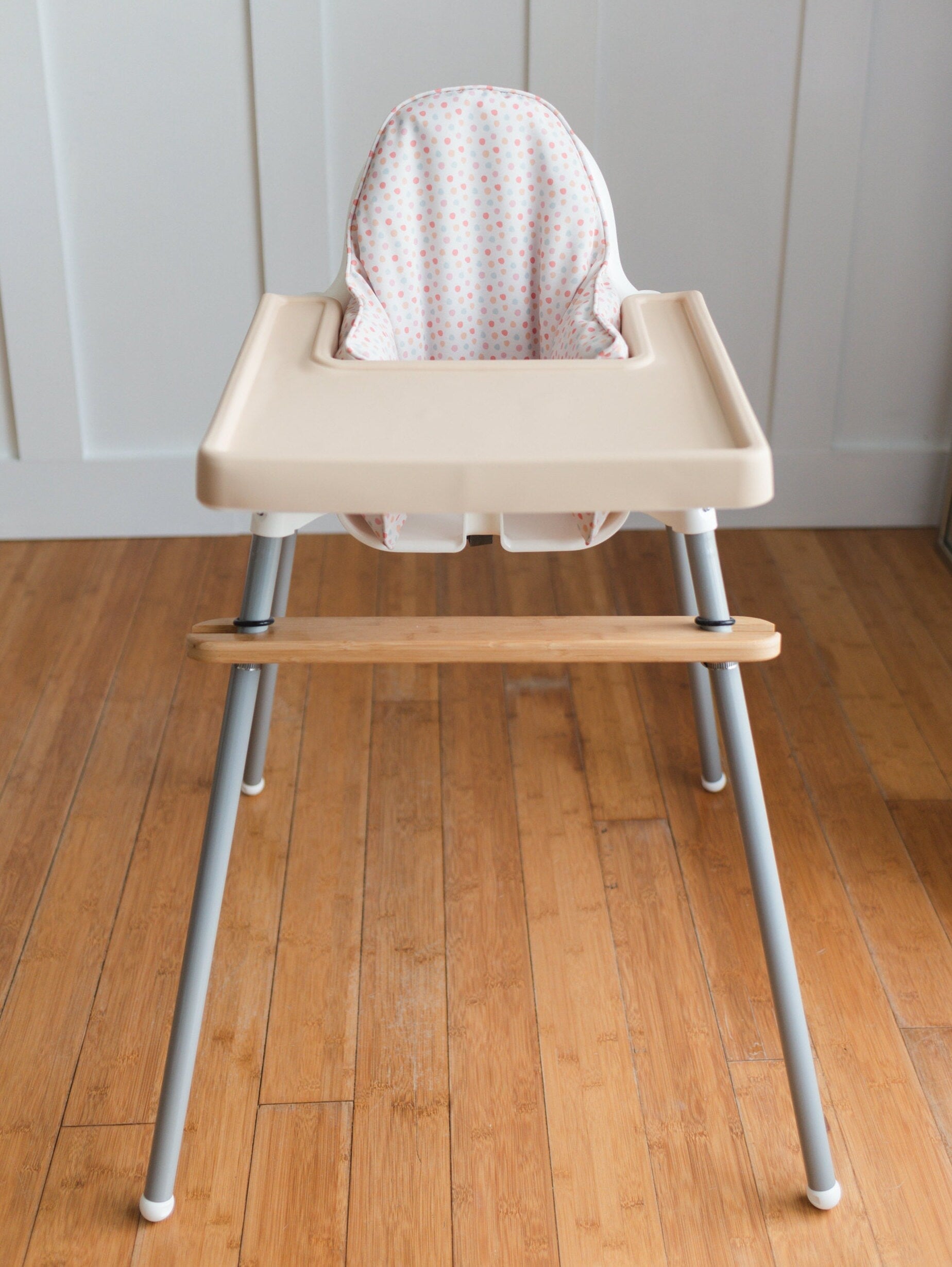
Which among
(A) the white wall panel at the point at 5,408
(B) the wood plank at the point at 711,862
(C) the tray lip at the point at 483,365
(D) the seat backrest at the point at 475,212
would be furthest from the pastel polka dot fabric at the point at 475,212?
(A) the white wall panel at the point at 5,408

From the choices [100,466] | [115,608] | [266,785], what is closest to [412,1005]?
[266,785]

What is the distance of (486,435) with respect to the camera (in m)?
0.89

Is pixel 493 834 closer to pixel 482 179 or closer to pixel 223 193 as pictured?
pixel 482 179

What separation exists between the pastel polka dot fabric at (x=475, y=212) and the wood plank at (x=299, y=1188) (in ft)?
2.50

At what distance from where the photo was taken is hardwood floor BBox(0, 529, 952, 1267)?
43.2 inches

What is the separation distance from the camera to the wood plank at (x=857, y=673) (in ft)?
5.47

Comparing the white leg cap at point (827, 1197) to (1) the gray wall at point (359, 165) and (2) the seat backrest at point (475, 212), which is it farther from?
(1) the gray wall at point (359, 165)

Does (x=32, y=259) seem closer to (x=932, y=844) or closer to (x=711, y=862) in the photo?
(x=711, y=862)

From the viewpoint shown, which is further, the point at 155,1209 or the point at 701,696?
the point at 701,696

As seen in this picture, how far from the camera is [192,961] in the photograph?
1021 mm

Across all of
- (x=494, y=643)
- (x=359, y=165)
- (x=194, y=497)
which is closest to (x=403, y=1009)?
(x=494, y=643)

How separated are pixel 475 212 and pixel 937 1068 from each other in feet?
3.27

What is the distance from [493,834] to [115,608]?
89 centimetres

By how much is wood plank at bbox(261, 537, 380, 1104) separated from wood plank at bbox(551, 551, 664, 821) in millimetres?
311
